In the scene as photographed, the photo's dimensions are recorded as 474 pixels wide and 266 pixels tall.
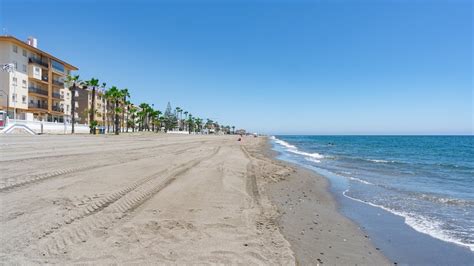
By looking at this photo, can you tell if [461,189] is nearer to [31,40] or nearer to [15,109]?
[15,109]

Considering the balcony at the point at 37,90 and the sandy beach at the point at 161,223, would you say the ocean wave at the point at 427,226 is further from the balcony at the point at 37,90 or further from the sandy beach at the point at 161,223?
the balcony at the point at 37,90

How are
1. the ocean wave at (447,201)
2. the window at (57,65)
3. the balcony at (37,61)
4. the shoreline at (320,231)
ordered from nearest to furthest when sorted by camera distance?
the shoreline at (320,231) → the ocean wave at (447,201) → the balcony at (37,61) → the window at (57,65)

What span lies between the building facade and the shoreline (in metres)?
46.7

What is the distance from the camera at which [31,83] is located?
55.6 meters

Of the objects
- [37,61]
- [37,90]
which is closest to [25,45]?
[37,61]

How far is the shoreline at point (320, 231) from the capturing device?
17.7 ft

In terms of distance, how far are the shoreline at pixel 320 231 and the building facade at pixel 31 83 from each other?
46698mm

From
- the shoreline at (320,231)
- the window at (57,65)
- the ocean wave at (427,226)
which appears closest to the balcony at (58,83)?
the window at (57,65)

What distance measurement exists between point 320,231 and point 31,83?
63185 mm

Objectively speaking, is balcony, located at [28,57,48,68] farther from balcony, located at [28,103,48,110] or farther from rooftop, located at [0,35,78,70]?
balcony, located at [28,103,48,110]

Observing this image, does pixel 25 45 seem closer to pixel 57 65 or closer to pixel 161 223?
pixel 57 65

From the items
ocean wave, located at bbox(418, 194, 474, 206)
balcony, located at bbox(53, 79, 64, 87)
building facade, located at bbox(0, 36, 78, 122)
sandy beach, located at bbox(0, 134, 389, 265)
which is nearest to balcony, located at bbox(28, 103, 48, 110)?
building facade, located at bbox(0, 36, 78, 122)

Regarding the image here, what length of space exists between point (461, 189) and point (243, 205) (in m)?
12.2

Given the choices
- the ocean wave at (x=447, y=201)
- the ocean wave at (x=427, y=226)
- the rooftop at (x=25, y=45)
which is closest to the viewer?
the ocean wave at (x=427, y=226)
